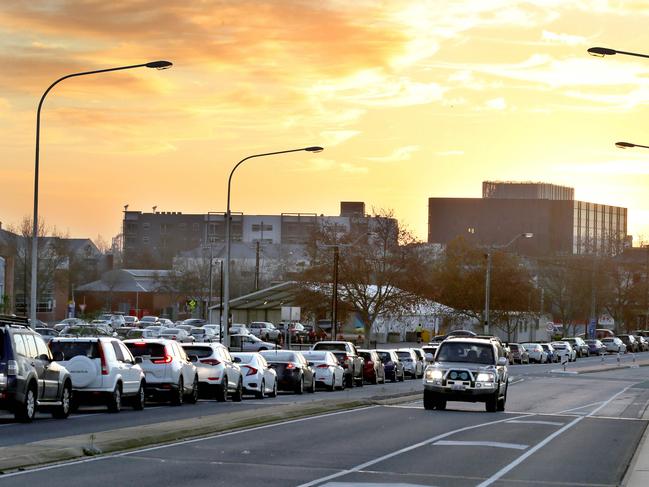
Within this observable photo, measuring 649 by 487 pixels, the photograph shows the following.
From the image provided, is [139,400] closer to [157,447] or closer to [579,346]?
[157,447]

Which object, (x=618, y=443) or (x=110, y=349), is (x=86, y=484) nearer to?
(x=618, y=443)

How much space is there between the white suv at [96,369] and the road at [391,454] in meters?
1.43

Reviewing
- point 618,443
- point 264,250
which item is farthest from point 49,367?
point 264,250

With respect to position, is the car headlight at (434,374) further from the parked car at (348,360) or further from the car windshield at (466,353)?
the parked car at (348,360)

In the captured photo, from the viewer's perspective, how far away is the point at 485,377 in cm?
3341

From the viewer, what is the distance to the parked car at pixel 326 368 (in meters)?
46.5

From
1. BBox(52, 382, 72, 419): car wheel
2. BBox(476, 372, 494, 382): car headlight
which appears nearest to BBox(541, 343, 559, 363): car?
BBox(476, 372, 494, 382): car headlight

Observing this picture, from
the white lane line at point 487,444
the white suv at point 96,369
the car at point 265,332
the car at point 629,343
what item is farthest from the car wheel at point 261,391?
the car at point 629,343

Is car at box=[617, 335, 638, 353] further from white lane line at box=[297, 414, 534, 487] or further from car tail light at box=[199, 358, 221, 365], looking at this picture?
white lane line at box=[297, 414, 534, 487]

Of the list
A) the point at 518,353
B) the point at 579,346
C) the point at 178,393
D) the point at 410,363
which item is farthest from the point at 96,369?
the point at 579,346

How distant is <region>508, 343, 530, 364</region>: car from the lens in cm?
8962

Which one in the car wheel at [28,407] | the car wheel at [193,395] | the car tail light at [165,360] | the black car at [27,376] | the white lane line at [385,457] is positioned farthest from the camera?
the car wheel at [193,395]

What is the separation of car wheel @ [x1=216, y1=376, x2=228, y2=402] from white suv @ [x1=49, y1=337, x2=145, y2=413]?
18.0ft

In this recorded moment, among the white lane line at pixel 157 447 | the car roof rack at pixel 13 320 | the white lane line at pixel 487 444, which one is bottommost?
the white lane line at pixel 487 444
